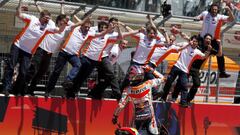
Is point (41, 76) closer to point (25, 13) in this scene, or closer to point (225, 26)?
point (25, 13)

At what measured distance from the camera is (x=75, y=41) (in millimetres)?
14047

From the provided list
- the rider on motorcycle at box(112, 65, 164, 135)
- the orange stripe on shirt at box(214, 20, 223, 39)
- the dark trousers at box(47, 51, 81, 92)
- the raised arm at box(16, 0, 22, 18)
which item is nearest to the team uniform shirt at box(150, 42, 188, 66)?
the orange stripe on shirt at box(214, 20, 223, 39)

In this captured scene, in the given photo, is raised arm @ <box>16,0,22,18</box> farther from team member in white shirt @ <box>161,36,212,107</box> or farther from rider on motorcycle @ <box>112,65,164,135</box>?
team member in white shirt @ <box>161,36,212,107</box>

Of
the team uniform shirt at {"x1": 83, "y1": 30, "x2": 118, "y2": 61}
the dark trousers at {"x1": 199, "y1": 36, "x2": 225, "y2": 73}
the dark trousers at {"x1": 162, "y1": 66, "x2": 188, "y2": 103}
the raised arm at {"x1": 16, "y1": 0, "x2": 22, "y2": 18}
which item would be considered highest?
the raised arm at {"x1": 16, "y1": 0, "x2": 22, "y2": 18}

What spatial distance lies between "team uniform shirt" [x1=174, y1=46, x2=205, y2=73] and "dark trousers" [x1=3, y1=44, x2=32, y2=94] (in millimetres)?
4486

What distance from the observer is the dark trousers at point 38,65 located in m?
13.6

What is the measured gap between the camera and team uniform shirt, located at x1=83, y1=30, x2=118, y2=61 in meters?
14.3

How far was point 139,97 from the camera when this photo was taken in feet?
40.1

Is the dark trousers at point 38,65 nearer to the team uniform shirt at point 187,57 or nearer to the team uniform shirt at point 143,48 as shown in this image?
the team uniform shirt at point 143,48

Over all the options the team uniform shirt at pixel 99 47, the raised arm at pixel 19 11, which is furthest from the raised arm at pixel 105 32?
the raised arm at pixel 19 11

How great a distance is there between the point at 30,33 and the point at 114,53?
289cm

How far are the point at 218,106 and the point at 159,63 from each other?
2276 millimetres

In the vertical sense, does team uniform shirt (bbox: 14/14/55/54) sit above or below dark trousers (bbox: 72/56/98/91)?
above

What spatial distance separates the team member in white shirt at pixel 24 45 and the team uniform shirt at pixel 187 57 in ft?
13.2
